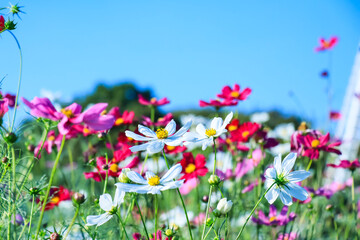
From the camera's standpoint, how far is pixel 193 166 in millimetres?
Answer: 1129

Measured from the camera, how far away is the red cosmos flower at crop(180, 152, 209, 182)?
110cm

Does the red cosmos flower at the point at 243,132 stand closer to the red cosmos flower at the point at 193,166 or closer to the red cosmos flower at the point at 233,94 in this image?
the red cosmos flower at the point at 233,94

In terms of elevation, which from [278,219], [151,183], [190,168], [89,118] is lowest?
[278,219]

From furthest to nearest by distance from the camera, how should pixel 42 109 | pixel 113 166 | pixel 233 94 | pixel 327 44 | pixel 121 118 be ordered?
pixel 327 44 → pixel 233 94 → pixel 121 118 → pixel 113 166 → pixel 42 109

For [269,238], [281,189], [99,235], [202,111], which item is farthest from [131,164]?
A: [202,111]

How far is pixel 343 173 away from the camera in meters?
3.33

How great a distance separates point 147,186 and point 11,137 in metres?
0.33

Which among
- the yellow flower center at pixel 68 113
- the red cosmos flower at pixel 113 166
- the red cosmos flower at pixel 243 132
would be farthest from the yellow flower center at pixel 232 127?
the yellow flower center at pixel 68 113

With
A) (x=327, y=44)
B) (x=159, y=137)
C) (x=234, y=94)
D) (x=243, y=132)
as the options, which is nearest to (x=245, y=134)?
(x=243, y=132)

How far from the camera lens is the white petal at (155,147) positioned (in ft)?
2.52

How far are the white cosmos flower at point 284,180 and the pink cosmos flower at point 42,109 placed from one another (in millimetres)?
399

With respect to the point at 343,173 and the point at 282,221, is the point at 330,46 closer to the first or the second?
the point at 343,173

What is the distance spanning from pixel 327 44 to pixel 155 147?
8.08 feet

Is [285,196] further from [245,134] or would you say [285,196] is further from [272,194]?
[245,134]
